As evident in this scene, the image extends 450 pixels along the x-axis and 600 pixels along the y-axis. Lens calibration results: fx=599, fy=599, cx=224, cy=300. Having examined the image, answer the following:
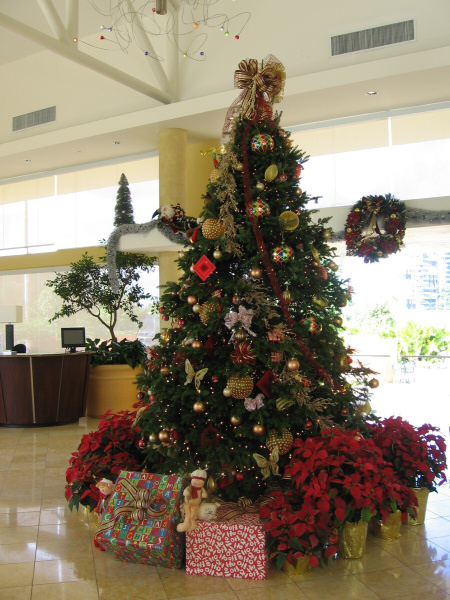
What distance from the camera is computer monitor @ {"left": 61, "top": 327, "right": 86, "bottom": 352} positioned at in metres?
8.68

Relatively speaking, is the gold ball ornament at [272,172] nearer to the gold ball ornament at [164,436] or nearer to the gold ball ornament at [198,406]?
the gold ball ornament at [198,406]

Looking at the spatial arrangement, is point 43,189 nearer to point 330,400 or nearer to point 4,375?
point 4,375

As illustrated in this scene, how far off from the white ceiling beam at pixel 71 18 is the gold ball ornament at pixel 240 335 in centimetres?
544

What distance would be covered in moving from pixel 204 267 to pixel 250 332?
530mm

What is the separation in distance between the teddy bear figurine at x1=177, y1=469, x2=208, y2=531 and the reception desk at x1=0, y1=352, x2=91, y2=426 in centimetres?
511

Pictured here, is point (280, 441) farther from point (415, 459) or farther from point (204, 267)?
point (204, 267)

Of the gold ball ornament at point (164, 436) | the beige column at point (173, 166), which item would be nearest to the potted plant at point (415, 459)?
the gold ball ornament at point (164, 436)

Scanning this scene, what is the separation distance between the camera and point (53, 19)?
727 centimetres

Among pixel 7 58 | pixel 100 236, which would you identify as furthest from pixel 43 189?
pixel 7 58

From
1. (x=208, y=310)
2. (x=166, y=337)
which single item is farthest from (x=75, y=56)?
(x=208, y=310)

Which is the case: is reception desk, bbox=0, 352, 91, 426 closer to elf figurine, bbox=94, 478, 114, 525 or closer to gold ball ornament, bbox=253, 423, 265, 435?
elf figurine, bbox=94, 478, 114, 525

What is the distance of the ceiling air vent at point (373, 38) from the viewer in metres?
7.32

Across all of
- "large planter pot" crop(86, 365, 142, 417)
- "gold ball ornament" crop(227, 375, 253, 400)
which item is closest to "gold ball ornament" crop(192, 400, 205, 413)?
"gold ball ornament" crop(227, 375, 253, 400)

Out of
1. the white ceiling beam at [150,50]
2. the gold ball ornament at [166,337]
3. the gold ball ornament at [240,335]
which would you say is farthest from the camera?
the white ceiling beam at [150,50]
